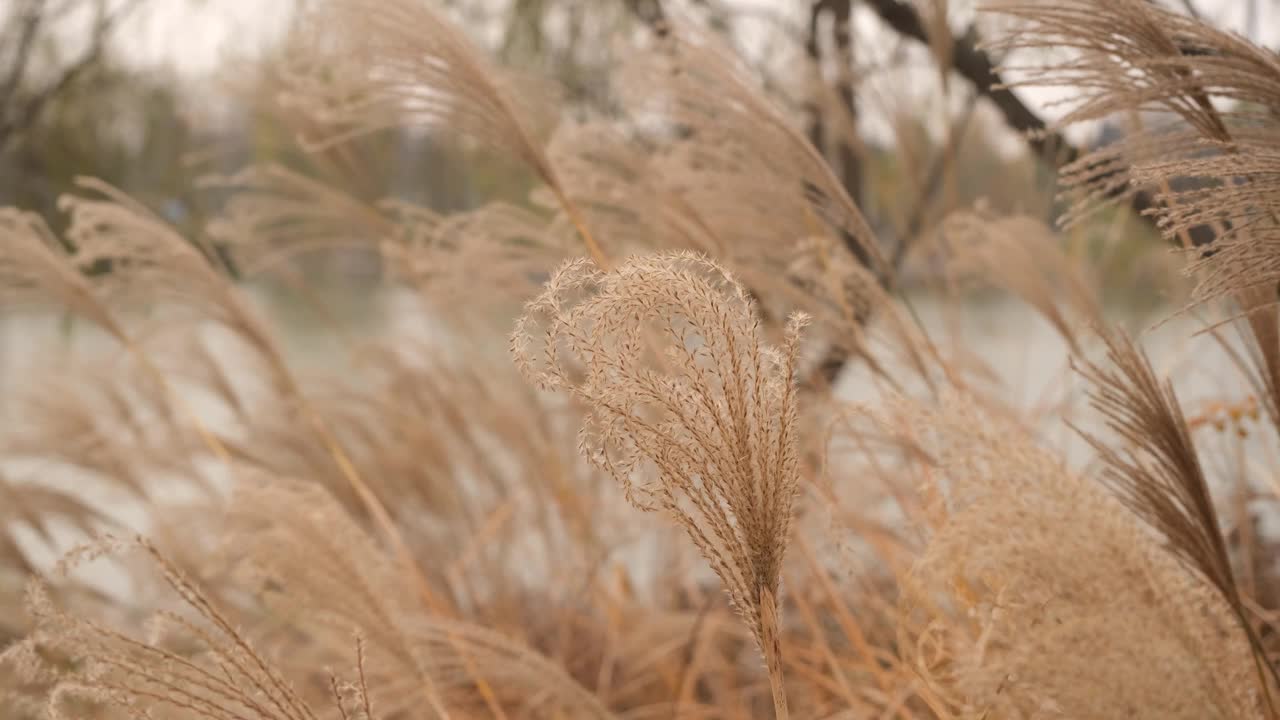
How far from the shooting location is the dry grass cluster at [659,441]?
19.8 inches

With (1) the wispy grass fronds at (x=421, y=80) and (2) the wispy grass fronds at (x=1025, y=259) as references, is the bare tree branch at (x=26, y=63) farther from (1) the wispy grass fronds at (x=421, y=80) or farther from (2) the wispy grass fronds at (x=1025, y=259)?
(2) the wispy grass fronds at (x=1025, y=259)

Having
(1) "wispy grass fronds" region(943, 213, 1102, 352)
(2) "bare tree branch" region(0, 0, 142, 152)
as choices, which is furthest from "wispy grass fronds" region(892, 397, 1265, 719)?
(2) "bare tree branch" region(0, 0, 142, 152)

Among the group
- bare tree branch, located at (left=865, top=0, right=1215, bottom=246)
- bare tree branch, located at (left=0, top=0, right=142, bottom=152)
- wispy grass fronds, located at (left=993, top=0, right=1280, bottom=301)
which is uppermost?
bare tree branch, located at (left=865, top=0, right=1215, bottom=246)

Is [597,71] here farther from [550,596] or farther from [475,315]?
[550,596]

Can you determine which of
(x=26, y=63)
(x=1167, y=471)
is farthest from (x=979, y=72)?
(x=26, y=63)

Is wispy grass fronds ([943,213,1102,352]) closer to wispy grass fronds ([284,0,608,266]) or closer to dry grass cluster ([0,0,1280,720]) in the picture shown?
dry grass cluster ([0,0,1280,720])

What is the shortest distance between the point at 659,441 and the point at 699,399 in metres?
0.03

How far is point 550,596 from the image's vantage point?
165 centimetres

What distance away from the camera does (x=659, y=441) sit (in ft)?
1.62

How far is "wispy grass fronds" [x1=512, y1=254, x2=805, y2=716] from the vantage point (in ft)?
1.56

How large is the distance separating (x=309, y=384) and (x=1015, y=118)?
1.22 metres

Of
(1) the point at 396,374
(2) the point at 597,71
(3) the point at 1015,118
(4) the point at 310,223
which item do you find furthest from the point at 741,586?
(2) the point at 597,71

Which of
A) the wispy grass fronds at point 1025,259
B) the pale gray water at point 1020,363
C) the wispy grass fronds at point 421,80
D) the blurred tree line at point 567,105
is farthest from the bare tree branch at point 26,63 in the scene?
the wispy grass fronds at point 1025,259

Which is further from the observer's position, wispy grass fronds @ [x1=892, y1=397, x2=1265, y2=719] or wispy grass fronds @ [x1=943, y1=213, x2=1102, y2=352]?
wispy grass fronds @ [x1=943, y1=213, x2=1102, y2=352]
